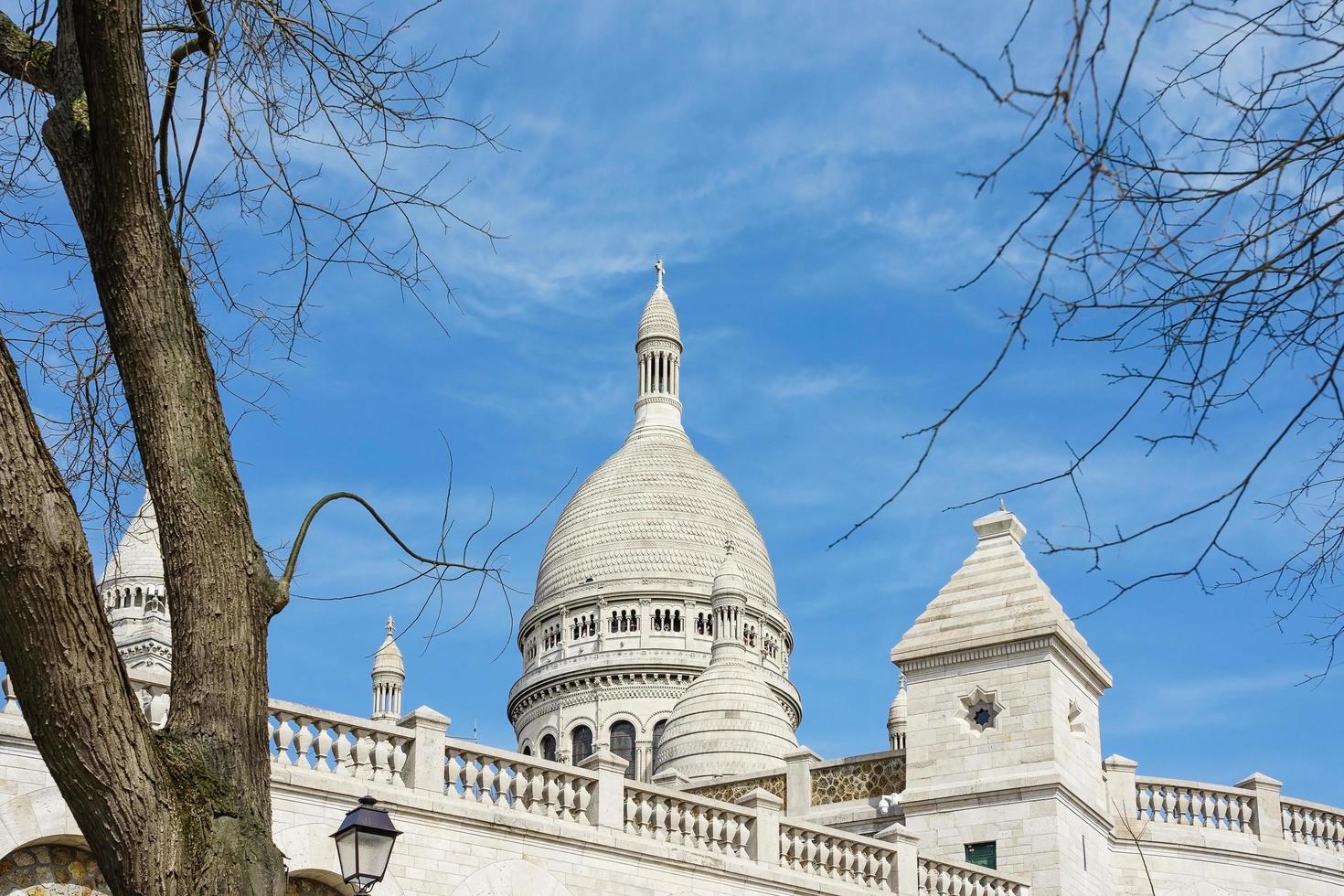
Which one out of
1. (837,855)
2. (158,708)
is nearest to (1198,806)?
(837,855)

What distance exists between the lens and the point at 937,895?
25078 mm

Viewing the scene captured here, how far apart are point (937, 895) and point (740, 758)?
3129 centimetres

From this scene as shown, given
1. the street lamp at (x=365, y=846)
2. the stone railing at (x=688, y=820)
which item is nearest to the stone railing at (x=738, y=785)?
the stone railing at (x=688, y=820)

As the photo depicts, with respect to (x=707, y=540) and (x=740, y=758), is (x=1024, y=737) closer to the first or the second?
(x=740, y=758)

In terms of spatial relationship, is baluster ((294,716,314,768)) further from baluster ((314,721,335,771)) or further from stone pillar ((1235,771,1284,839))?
stone pillar ((1235,771,1284,839))

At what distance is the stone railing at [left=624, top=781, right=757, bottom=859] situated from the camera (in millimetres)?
22078

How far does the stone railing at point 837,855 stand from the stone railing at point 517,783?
10.7 feet

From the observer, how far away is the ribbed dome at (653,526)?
86562mm

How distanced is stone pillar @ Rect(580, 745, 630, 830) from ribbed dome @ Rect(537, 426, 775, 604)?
6210 cm

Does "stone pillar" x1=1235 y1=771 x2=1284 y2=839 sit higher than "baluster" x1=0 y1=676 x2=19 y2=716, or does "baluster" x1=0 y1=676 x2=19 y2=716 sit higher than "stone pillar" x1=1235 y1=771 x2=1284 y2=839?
"stone pillar" x1=1235 y1=771 x2=1284 y2=839

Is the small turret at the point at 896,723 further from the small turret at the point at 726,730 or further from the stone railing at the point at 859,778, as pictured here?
the stone railing at the point at 859,778

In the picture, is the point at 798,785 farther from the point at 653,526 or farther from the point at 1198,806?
the point at 653,526

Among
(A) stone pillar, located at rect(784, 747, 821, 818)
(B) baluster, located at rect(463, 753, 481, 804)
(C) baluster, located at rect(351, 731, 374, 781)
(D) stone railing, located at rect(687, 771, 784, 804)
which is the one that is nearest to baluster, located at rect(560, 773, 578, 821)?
(B) baluster, located at rect(463, 753, 481, 804)

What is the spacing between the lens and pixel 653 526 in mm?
87812
